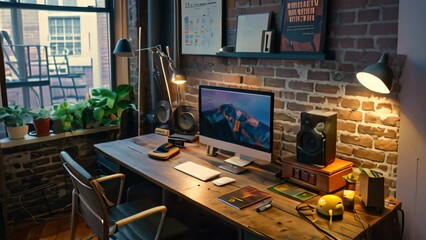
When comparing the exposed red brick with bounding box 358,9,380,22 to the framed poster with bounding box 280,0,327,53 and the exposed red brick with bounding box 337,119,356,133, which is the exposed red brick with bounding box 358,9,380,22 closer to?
→ the framed poster with bounding box 280,0,327,53

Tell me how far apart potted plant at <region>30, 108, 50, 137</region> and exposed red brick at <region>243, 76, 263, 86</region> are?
171cm

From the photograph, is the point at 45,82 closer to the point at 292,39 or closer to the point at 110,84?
the point at 110,84

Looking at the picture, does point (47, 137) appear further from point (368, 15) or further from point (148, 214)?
point (368, 15)

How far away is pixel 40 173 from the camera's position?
11.3 feet

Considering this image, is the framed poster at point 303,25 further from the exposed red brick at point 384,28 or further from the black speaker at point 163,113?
the black speaker at point 163,113

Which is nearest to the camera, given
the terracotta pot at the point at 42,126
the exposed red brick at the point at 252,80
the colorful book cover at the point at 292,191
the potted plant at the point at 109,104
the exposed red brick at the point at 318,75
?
the colorful book cover at the point at 292,191

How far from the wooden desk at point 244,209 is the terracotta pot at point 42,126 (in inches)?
24.2

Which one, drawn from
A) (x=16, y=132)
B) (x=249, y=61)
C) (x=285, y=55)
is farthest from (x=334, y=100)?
(x=16, y=132)

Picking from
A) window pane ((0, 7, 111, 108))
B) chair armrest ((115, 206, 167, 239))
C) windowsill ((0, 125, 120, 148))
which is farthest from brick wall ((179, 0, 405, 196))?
window pane ((0, 7, 111, 108))

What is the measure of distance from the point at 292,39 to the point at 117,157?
1.42 metres

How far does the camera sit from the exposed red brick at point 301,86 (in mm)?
Answer: 2420

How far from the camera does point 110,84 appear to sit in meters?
4.00

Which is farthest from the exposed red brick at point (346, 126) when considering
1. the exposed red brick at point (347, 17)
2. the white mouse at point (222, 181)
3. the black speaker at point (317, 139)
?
the white mouse at point (222, 181)

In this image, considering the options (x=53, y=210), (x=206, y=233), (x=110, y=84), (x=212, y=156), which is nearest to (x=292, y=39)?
(x=212, y=156)
